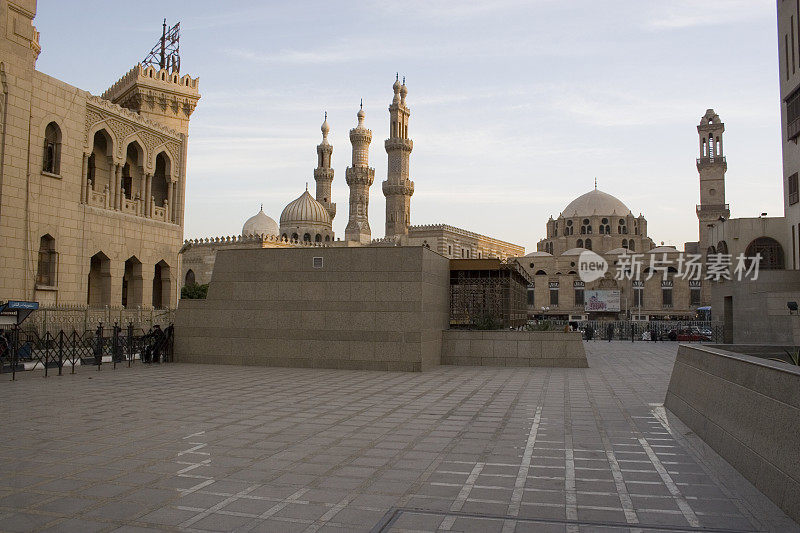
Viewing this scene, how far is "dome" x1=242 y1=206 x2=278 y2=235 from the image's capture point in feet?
232

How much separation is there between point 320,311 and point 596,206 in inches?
2772

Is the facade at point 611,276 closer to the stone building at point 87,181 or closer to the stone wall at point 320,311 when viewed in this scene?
the stone building at point 87,181

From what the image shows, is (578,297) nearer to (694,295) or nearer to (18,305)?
(694,295)

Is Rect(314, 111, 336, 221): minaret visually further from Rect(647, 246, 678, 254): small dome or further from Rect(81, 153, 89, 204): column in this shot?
Rect(81, 153, 89, 204): column

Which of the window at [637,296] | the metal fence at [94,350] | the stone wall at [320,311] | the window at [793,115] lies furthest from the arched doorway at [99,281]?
the window at [637,296]

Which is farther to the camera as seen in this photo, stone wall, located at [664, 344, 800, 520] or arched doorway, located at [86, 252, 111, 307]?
arched doorway, located at [86, 252, 111, 307]

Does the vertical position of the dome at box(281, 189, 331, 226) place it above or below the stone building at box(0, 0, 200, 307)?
above

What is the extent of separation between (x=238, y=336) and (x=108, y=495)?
12.5 meters

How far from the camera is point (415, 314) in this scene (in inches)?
640

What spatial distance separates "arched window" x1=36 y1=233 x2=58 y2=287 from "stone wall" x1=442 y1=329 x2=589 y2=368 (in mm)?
16600

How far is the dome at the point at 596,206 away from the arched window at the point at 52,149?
67.5 meters

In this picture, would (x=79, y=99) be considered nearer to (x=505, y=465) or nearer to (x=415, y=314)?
(x=415, y=314)

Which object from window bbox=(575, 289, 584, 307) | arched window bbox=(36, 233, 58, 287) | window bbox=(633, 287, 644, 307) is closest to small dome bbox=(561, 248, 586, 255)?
window bbox=(575, 289, 584, 307)

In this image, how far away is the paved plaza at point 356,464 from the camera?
4770 millimetres
